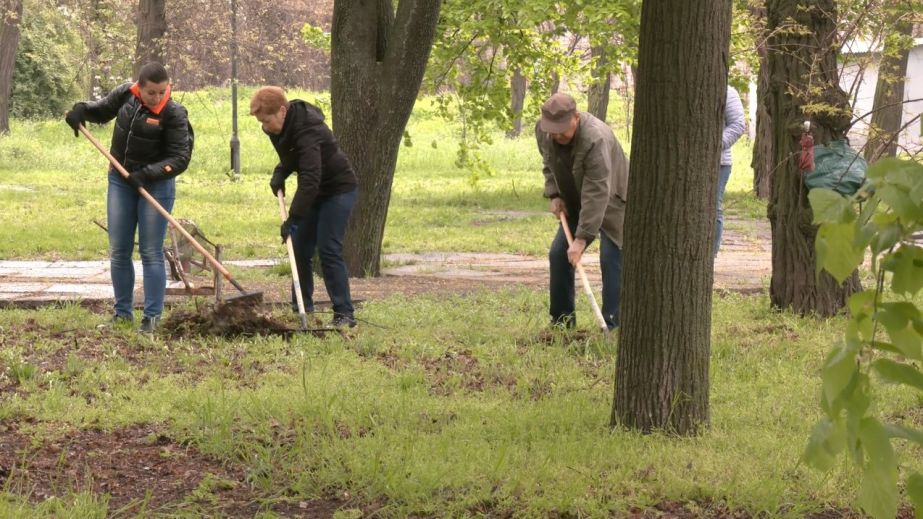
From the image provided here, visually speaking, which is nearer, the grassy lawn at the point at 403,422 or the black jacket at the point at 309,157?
the grassy lawn at the point at 403,422

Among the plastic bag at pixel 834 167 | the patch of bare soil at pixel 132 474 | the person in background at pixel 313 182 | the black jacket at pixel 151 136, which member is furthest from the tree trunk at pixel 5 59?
the patch of bare soil at pixel 132 474

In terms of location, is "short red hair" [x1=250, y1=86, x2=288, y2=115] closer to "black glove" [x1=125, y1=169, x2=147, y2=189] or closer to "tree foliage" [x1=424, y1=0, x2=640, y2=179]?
"black glove" [x1=125, y1=169, x2=147, y2=189]

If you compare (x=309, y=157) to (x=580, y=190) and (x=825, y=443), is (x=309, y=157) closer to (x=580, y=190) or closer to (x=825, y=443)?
(x=580, y=190)

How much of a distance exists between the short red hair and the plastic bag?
340 cm

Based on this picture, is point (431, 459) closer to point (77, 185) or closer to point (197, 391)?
point (197, 391)

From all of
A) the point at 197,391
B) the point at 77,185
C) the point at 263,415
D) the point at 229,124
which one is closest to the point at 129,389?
the point at 197,391

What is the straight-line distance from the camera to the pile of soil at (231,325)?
7.41 meters

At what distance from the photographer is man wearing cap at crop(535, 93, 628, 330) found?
22.9ft

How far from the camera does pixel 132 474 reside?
470 cm

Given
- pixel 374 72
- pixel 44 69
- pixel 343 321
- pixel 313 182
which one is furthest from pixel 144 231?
pixel 44 69

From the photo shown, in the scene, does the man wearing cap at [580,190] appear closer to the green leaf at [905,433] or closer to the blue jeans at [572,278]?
the blue jeans at [572,278]

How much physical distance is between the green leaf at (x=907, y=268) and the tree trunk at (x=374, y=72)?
30.4 feet

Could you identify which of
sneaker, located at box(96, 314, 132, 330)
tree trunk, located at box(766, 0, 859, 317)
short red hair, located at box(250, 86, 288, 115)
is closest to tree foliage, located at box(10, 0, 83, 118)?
sneaker, located at box(96, 314, 132, 330)

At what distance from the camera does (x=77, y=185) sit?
2162cm
